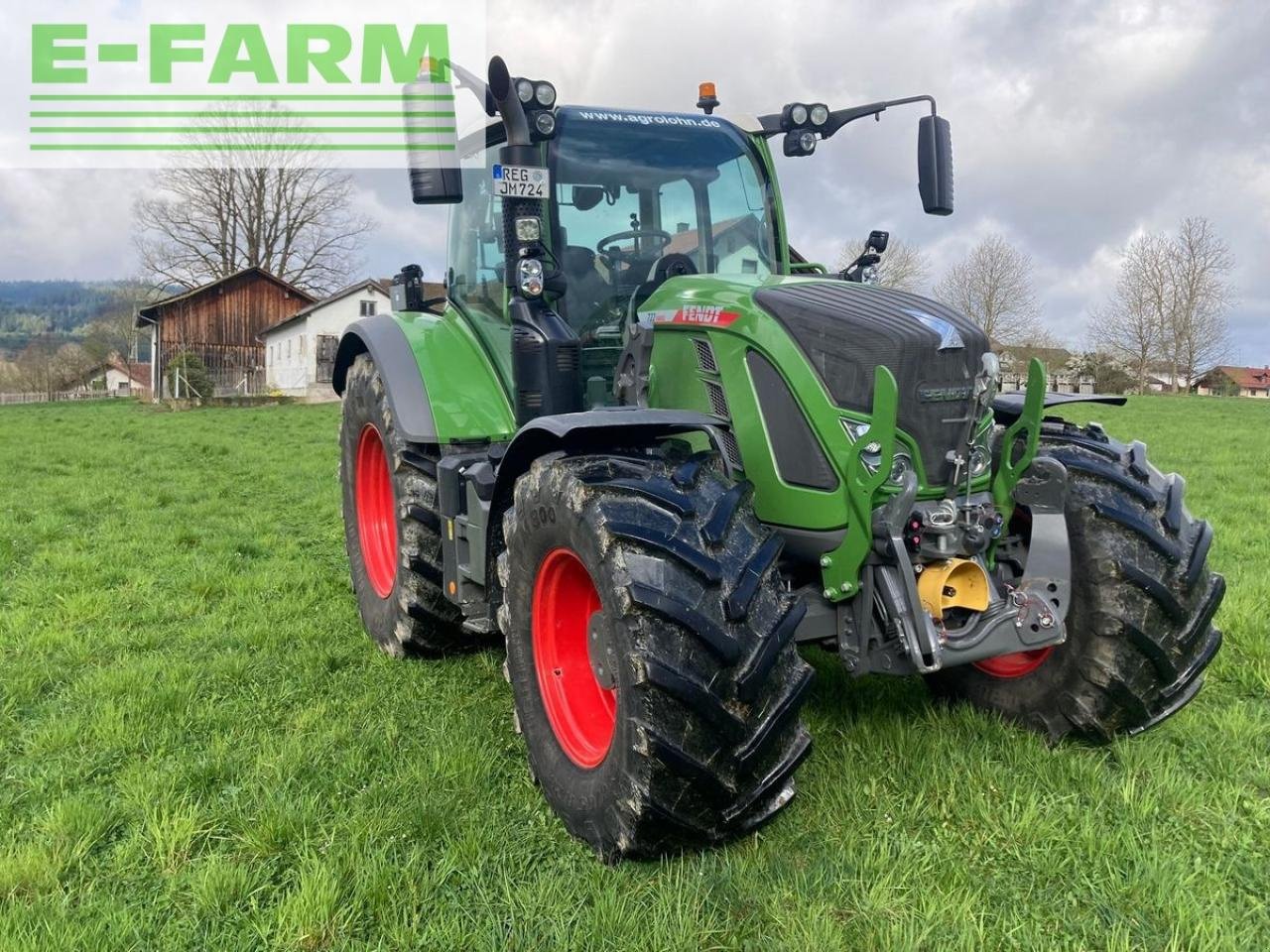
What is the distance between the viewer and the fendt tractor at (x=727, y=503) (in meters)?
2.49

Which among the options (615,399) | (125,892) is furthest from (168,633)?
(615,399)

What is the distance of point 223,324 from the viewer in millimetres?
36625

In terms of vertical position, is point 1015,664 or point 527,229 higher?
point 527,229

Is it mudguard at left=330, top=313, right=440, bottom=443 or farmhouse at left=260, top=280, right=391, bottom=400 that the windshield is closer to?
mudguard at left=330, top=313, right=440, bottom=443

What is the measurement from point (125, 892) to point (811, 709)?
2348 mm

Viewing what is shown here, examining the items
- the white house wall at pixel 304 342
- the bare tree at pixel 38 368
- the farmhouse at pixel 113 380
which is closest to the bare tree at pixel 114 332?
the farmhouse at pixel 113 380

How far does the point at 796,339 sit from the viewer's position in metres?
2.91

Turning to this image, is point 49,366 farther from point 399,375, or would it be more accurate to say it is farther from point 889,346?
point 889,346

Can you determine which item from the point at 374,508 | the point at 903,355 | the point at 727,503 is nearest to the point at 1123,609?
the point at 903,355

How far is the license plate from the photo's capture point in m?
3.48

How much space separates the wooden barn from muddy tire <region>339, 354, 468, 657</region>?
107ft

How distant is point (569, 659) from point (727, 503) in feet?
2.85

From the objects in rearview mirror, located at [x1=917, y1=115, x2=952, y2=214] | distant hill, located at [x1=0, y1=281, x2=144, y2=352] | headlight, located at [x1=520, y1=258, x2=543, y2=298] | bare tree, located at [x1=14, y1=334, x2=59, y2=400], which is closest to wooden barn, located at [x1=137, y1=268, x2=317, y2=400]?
bare tree, located at [x1=14, y1=334, x2=59, y2=400]

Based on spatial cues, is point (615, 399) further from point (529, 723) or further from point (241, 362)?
point (241, 362)
